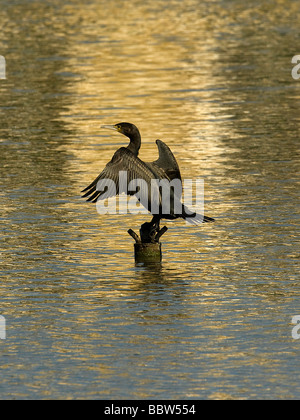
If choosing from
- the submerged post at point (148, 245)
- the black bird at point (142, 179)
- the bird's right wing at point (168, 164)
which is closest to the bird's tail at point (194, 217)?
the black bird at point (142, 179)

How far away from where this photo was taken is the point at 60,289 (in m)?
12.9

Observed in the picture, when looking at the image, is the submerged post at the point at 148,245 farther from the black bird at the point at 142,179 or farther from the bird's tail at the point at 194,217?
the bird's tail at the point at 194,217

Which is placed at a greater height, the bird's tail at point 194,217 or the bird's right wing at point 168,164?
the bird's right wing at point 168,164

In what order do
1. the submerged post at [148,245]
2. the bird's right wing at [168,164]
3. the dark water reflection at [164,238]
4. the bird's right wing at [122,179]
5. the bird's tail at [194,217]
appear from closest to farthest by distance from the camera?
the dark water reflection at [164,238], the bird's right wing at [122,179], the bird's tail at [194,217], the submerged post at [148,245], the bird's right wing at [168,164]

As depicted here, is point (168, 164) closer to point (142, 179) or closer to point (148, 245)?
point (142, 179)

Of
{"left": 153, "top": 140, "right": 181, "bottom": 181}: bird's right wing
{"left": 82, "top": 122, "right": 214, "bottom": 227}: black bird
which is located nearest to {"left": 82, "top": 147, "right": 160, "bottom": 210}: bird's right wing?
{"left": 82, "top": 122, "right": 214, "bottom": 227}: black bird

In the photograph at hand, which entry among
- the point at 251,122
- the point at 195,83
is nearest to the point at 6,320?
the point at 251,122

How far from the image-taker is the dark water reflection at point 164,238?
33.7 feet

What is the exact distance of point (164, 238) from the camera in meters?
15.4

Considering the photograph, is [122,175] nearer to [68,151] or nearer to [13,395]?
[13,395]

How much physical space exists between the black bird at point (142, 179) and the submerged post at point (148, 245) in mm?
114

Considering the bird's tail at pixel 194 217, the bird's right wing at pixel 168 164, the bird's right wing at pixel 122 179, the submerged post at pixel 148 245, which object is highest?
the bird's right wing at pixel 168 164
